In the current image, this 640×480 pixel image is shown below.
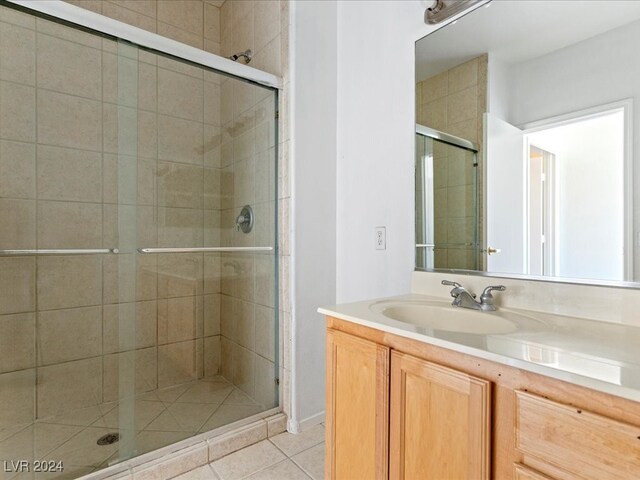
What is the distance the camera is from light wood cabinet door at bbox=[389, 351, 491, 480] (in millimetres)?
728

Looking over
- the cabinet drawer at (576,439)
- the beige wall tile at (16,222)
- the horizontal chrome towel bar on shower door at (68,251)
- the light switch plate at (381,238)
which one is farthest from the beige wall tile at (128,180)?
the cabinet drawer at (576,439)

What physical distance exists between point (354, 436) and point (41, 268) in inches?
67.1

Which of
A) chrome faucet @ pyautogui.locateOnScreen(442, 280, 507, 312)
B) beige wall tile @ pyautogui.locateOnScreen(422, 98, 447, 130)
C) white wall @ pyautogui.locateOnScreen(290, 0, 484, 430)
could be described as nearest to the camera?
chrome faucet @ pyautogui.locateOnScreen(442, 280, 507, 312)

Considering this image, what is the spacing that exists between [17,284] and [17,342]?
0.92 feet

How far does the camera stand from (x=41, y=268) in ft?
5.57

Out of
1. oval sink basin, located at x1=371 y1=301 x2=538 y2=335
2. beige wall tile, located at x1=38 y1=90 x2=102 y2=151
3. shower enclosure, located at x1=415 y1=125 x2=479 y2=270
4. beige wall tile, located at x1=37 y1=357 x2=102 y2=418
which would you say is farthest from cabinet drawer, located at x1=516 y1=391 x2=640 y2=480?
beige wall tile, located at x1=38 y1=90 x2=102 y2=151

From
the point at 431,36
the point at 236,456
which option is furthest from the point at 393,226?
→ the point at 236,456

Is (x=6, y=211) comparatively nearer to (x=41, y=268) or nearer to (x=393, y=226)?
(x=41, y=268)

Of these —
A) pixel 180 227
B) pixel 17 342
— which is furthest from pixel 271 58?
pixel 17 342

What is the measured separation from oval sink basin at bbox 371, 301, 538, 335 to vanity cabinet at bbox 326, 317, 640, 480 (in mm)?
192

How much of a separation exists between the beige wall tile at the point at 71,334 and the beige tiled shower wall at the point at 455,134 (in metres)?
1.76

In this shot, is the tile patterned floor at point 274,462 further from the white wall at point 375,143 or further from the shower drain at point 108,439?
the white wall at point 375,143

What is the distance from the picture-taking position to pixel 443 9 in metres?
1.37

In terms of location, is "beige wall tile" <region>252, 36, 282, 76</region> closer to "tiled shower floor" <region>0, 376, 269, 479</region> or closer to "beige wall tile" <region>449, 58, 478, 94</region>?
"beige wall tile" <region>449, 58, 478, 94</region>
